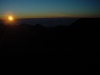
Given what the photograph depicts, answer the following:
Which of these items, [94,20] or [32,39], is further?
[94,20]

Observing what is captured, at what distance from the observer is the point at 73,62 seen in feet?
39.3

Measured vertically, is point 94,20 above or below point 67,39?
above

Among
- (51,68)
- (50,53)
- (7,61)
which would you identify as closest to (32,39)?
(50,53)

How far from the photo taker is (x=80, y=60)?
40.4 ft

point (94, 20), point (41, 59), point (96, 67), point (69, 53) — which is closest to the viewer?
point (96, 67)

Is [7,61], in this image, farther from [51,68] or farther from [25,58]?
[51,68]

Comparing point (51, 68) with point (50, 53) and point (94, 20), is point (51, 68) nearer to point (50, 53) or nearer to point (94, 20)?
point (50, 53)

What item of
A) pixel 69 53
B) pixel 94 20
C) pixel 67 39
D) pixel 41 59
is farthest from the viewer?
pixel 94 20

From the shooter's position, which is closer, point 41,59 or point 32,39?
point 41,59

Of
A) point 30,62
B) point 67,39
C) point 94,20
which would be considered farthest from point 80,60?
point 94,20

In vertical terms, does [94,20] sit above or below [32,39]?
above

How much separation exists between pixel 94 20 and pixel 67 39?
11264 millimetres

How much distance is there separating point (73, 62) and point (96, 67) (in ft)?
5.99

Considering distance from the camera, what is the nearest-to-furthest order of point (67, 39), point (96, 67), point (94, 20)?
point (96, 67), point (67, 39), point (94, 20)
